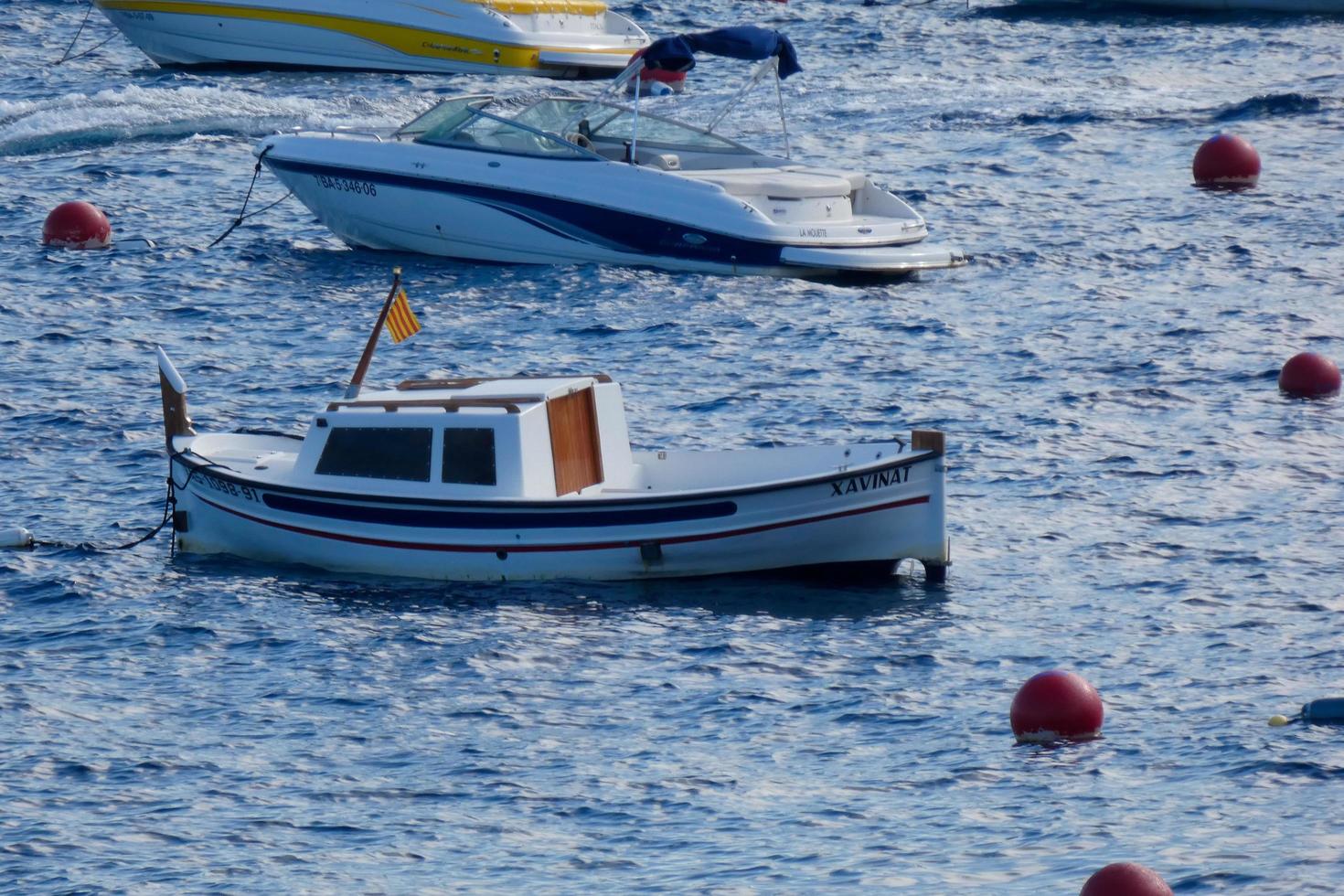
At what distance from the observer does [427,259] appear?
27562 millimetres

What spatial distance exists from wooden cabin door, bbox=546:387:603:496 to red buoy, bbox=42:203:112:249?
12771mm

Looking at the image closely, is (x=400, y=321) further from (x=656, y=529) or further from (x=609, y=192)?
(x=609, y=192)

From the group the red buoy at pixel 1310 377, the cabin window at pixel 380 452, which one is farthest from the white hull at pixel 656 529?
the red buoy at pixel 1310 377

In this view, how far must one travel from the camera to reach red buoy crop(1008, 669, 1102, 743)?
13867 millimetres

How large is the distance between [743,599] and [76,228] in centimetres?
1478

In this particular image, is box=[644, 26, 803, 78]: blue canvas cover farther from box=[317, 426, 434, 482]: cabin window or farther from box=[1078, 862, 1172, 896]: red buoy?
box=[1078, 862, 1172, 896]: red buoy

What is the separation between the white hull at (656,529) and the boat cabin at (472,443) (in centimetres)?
26

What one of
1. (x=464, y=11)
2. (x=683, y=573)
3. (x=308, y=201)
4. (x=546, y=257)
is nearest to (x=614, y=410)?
(x=683, y=573)

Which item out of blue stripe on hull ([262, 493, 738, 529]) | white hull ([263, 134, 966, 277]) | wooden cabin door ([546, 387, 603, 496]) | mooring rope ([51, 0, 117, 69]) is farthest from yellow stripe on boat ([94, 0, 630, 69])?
blue stripe on hull ([262, 493, 738, 529])

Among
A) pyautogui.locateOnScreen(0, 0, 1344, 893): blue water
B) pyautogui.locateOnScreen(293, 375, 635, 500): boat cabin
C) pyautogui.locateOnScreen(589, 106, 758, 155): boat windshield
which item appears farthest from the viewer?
pyautogui.locateOnScreen(589, 106, 758, 155): boat windshield

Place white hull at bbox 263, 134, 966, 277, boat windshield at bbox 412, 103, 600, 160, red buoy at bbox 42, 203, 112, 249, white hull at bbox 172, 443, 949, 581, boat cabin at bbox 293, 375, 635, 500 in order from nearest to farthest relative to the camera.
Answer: white hull at bbox 172, 443, 949, 581 < boat cabin at bbox 293, 375, 635, 500 < white hull at bbox 263, 134, 966, 277 < boat windshield at bbox 412, 103, 600, 160 < red buoy at bbox 42, 203, 112, 249

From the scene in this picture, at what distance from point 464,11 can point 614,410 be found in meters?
21.7

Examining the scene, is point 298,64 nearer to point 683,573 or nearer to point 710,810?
point 683,573

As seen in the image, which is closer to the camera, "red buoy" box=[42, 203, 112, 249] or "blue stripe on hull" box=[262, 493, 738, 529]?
"blue stripe on hull" box=[262, 493, 738, 529]
